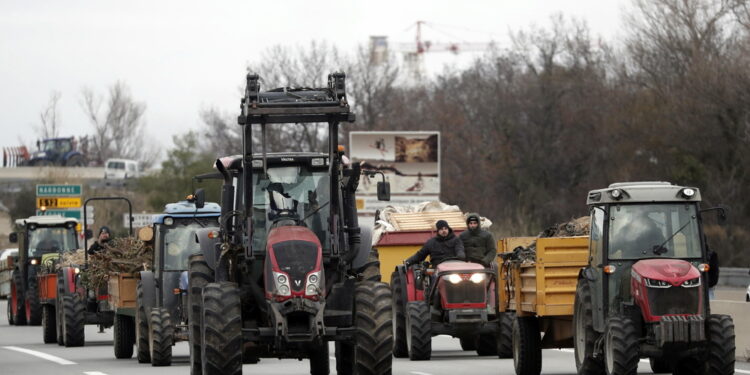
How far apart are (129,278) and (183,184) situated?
2421 inches

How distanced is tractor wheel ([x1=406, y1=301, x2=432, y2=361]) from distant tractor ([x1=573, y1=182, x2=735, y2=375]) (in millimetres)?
4938

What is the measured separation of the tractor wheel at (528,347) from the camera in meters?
19.6

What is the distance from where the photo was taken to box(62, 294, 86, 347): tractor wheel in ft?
93.4

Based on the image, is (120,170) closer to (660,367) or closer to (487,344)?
(487,344)

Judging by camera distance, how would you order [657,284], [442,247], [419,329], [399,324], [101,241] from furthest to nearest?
1. [101,241]
2. [399,324]
3. [442,247]
4. [419,329]
5. [657,284]

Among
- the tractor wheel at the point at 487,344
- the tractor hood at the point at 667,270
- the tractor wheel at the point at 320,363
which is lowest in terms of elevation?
the tractor wheel at the point at 487,344

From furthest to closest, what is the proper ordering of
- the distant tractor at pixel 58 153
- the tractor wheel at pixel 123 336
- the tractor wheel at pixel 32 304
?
the distant tractor at pixel 58 153 < the tractor wheel at pixel 32 304 < the tractor wheel at pixel 123 336

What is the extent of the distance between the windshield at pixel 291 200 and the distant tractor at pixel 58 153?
113499 mm

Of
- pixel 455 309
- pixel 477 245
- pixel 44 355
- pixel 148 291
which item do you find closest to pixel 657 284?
pixel 455 309

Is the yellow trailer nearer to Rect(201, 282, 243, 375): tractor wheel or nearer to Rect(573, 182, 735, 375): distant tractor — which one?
Rect(573, 182, 735, 375): distant tractor

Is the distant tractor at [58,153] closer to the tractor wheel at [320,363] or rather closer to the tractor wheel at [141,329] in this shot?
the tractor wheel at [141,329]

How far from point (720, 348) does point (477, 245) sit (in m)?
7.56

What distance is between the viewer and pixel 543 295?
18.9 metres

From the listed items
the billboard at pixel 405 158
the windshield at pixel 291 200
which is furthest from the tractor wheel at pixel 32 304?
the windshield at pixel 291 200
